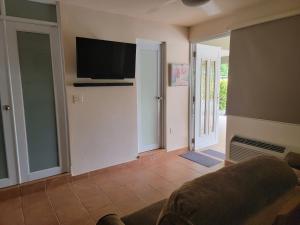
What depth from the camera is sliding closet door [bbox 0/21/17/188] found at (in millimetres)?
2429

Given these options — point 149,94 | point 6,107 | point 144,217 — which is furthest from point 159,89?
point 144,217

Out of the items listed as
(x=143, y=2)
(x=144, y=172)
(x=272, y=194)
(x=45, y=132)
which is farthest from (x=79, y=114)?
(x=272, y=194)

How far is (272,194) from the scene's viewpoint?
0.83 metres

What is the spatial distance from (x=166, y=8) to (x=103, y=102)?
5.03 feet

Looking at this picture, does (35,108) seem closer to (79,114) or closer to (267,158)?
(79,114)

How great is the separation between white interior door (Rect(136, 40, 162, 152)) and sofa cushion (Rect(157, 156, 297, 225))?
2.72m

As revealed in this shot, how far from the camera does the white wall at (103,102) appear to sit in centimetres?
276

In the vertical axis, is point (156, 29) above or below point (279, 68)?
above

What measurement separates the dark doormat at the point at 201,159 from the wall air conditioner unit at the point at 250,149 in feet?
1.49

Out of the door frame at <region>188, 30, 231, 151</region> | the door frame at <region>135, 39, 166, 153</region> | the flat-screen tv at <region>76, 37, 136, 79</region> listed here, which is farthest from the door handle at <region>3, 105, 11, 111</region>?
the door frame at <region>188, 30, 231, 151</region>

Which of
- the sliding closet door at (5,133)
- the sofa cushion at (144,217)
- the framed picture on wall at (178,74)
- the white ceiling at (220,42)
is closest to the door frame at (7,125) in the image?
the sliding closet door at (5,133)

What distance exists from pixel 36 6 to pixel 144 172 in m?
2.60

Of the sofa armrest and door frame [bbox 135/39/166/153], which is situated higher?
door frame [bbox 135/39/166/153]

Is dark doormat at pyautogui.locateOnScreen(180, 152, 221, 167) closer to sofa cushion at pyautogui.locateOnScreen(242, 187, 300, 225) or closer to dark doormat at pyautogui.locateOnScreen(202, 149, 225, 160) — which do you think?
dark doormat at pyautogui.locateOnScreen(202, 149, 225, 160)
